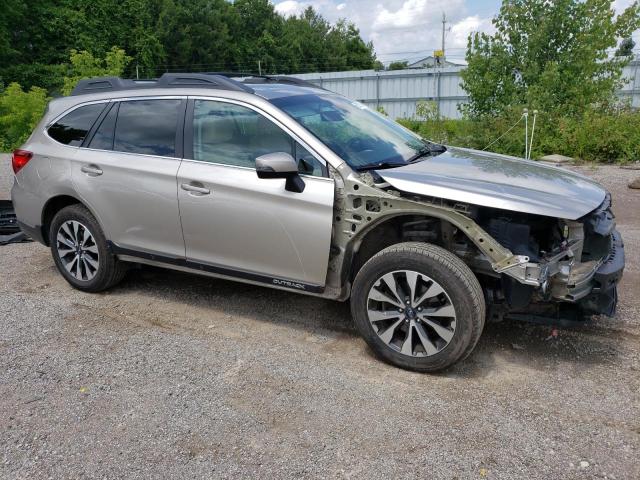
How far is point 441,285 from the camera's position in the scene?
3.51 meters

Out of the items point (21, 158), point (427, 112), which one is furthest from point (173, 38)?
point (21, 158)

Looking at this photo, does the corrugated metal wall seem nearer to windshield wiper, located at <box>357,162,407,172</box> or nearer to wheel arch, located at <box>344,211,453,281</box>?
windshield wiper, located at <box>357,162,407,172</box>

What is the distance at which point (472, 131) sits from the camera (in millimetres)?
15562

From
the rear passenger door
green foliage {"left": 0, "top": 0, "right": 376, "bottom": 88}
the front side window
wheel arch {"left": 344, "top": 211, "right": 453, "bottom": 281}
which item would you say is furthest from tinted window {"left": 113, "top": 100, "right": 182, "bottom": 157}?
green foliage {"left": 0, "top": 0, "right": 376, "bottom": 88}

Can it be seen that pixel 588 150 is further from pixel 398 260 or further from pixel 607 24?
pixel 398 260

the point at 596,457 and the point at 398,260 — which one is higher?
the point at 398,260

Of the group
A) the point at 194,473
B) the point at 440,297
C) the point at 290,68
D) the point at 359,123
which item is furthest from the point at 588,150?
the point at 290,68

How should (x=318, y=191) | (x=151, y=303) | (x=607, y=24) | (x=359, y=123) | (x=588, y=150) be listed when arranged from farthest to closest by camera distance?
(x=607, y=24)
(x=588, y=150)
(x=151, y=303)
(x=359, y=123)
(x=318, y=191)

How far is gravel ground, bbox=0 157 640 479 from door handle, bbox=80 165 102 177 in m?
1.12

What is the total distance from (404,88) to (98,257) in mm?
31370

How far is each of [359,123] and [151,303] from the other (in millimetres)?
2365

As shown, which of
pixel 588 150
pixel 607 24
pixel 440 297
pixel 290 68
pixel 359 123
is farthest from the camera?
pixel 290 68

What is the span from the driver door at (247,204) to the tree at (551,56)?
12.3m

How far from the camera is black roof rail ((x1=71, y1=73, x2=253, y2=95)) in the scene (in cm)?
439
